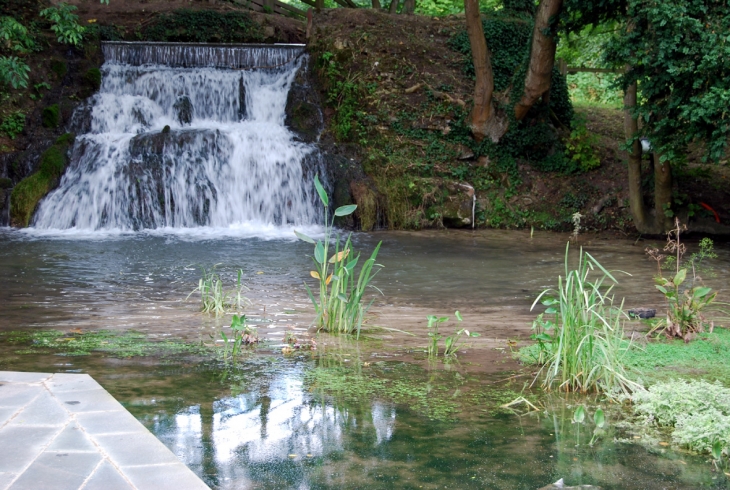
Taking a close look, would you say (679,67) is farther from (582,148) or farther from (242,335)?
(242,335)

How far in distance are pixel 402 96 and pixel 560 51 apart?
382 inches

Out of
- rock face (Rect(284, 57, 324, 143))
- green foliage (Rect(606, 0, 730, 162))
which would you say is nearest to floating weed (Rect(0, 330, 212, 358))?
green foliage (Rect(606, 0, 730, 162))

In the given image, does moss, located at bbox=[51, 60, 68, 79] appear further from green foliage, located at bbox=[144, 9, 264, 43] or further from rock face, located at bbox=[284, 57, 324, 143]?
rock face, located at bbox=[284, 57, 324, 143]

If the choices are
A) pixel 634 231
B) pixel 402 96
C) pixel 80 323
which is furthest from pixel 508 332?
pixel 402 96

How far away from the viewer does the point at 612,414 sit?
4641mm

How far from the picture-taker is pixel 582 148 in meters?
16.7

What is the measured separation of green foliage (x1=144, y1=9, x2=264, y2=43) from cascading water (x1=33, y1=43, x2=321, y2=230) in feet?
5.85

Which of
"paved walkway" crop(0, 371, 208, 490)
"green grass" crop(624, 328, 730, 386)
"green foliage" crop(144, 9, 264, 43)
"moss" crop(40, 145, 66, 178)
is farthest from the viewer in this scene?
"green foliage" crop(144, 9, 264, 43)

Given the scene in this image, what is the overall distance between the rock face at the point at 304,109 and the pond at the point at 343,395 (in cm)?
818

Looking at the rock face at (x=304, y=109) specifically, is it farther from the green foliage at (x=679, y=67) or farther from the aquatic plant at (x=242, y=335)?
the aquatic plant at (x=242, y=335)

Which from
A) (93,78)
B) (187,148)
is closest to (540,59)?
(187,148)

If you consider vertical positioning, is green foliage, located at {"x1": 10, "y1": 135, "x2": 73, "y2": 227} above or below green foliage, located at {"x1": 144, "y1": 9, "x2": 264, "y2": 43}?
below

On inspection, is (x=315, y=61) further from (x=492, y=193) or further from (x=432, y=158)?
(x=492, y=193)

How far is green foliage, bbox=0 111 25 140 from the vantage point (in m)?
16.5
